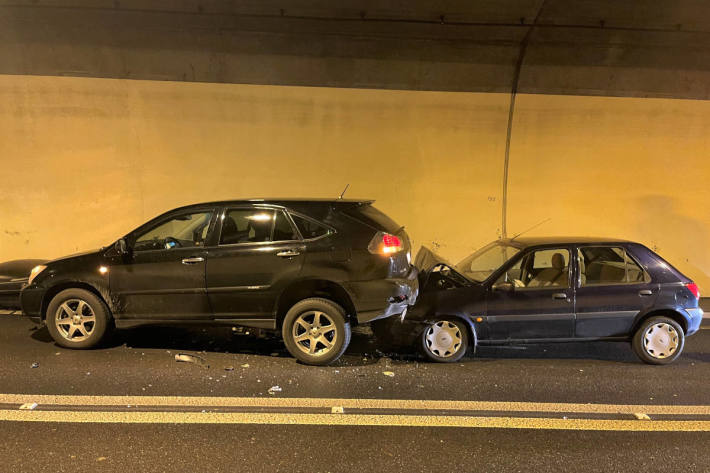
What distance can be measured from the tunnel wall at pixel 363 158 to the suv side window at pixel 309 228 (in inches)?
155

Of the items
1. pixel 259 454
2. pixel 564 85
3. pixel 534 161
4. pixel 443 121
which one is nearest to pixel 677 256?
pixel 534 161

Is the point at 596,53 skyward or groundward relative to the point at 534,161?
skyward

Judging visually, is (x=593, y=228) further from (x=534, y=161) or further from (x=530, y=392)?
(x=530, y=392)

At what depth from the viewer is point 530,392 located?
3.97 meters

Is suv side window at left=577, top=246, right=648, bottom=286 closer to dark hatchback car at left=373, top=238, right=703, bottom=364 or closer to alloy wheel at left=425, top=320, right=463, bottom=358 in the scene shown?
dark hatchback car at left=373, top=238, right=703, bottom=364

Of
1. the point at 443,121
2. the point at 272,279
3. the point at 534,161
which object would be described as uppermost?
the point at 443,121

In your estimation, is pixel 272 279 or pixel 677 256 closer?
pixel 272 279

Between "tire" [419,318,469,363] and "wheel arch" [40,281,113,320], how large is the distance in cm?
360

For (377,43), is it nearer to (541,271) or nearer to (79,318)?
(541,271)

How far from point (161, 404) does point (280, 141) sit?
5.83 meters

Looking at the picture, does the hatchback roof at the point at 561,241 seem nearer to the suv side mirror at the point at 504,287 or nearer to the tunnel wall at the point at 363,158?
the suv side mirror at the point at 504,287

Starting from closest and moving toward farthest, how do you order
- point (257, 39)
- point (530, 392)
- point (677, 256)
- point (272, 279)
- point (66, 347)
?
point (530, 392) < point (272, 279) < point (66, 347) < point (257, 39) < point (677, 256)

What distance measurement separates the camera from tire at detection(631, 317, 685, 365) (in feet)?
15.3

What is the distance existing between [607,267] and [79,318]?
20.2 ft
